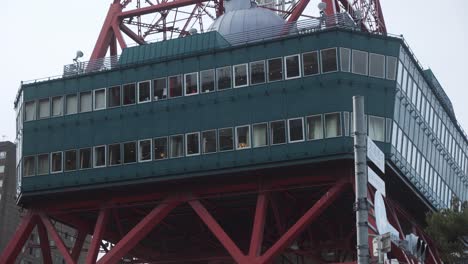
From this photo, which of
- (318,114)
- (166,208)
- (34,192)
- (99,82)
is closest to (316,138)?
(318,114)

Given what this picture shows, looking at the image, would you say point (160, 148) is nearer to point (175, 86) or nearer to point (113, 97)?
point (175, 86)

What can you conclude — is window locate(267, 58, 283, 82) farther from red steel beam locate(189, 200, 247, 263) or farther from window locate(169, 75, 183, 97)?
red steel beam locate(189, 200, 247, 263)

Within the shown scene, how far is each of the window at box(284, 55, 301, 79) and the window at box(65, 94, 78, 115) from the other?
1758 centimetres

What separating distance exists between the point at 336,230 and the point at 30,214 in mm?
26592

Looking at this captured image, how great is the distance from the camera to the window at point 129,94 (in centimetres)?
6216

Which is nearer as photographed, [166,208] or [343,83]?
[343,83]

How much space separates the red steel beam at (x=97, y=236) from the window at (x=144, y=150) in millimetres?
5879

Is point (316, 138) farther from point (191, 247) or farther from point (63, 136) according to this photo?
point (191, 247)

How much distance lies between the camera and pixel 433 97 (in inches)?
2660

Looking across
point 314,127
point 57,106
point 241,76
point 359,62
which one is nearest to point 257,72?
point 241,76

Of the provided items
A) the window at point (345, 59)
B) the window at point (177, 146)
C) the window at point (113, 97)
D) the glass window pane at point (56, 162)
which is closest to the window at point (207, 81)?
the window at point (177, 146)

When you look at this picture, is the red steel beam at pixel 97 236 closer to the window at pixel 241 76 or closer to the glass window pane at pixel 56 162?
the glass window pane at pixel 56 162

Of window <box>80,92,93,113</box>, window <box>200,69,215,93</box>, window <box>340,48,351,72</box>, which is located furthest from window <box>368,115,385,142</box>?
window <box>80,92,93,113</box>

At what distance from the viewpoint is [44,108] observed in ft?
215
